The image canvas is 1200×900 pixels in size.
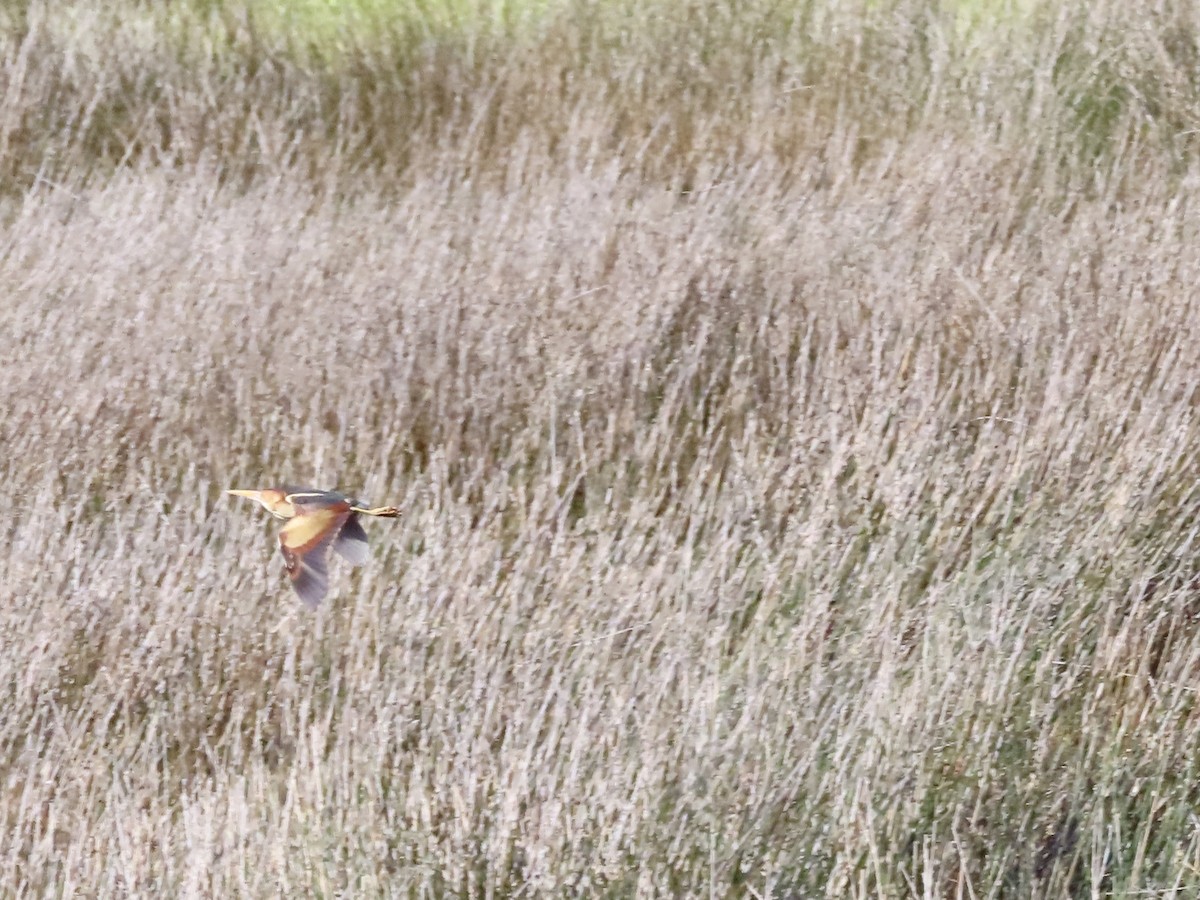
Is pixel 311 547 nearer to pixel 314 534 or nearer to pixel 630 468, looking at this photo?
pixel 314 534

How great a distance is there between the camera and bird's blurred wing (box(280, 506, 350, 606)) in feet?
5.99

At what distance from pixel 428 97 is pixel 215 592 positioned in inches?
92.2

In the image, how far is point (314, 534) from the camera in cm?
191

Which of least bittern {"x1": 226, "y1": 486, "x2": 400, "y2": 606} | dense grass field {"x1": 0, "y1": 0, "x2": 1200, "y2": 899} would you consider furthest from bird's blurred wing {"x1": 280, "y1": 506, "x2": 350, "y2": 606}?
dense grass field {"x1": 0, "y1": 0, "x2": 1200, "y2": 899}

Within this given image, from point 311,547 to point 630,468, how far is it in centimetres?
91

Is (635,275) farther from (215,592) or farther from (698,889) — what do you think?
(698,889)

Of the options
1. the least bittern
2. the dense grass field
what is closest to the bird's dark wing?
the least bittern

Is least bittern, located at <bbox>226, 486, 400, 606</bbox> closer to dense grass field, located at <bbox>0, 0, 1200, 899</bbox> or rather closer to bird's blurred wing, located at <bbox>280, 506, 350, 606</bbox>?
bird's blurred wing, located at <bbox>280, 506, 350, 606</bbox>

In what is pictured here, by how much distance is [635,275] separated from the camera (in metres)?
3.09

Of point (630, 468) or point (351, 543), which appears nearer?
point (351, 543)

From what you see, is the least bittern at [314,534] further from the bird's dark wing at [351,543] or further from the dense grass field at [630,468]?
the dense grass field at [630,468]

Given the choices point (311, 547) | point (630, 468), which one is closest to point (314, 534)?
point (311, 547)

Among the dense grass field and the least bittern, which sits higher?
the least bittern

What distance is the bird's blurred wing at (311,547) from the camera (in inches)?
71.8
